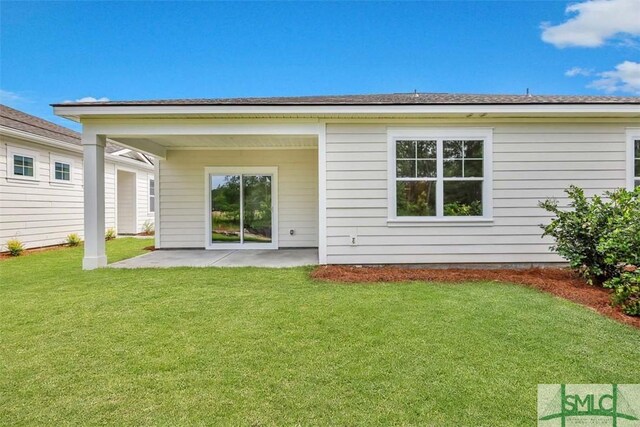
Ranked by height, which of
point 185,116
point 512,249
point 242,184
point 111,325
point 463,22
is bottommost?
point 111,325

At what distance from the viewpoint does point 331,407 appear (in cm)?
215

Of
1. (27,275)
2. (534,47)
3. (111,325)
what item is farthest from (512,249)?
(534,47)

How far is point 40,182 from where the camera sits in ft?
32.4

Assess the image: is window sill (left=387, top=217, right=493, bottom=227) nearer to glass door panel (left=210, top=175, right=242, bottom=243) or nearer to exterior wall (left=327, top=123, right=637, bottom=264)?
exterior wall (left=327, top=123, right=637, bottom=264)

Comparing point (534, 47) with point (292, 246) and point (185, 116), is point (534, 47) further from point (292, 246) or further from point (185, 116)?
point (185, 116)

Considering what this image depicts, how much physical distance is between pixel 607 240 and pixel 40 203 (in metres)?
13.3

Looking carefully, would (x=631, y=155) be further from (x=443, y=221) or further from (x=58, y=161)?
(x=58, y=161)

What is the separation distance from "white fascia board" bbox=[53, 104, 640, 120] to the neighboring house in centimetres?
181

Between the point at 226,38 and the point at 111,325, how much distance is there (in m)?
14.0

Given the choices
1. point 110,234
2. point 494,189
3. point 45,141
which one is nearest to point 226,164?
point 45,141

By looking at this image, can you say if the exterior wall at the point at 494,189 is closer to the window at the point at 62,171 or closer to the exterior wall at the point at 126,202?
the window at the point at 62,171

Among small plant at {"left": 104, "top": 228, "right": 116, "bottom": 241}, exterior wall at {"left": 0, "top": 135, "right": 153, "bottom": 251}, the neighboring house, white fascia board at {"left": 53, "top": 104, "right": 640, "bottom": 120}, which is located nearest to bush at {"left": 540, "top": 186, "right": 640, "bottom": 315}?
white fascia board at {"left": 53, "top": 104, "right": 640, "bottom": 120}

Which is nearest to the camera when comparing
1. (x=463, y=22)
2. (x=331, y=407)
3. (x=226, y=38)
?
(x=331, y=407)

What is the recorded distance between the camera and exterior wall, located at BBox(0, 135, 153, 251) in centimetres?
880
